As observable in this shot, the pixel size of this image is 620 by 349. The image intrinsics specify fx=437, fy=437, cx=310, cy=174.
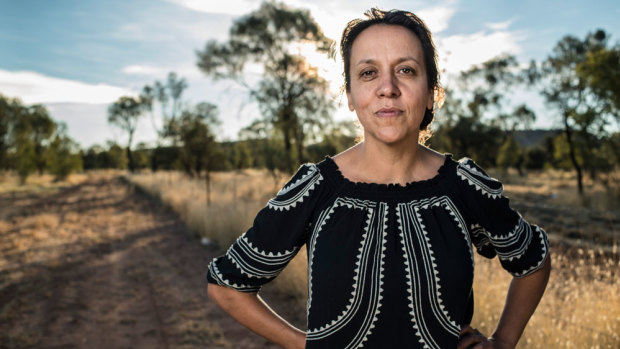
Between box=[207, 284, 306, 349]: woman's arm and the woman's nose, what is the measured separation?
2.63 feet

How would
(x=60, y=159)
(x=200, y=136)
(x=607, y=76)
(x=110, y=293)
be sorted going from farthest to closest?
(x=60, y=159), (x=200, y=136), (x=607, y=76), (x=110, y=293)

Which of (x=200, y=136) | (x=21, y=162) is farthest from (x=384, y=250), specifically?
(x=21, y=162)

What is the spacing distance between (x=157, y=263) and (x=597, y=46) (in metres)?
19.6

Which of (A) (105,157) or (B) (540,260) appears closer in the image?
(B) (540,260)

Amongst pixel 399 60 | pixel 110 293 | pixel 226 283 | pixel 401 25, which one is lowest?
pixel 110 293

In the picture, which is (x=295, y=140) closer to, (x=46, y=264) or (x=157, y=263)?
(x=157, y=263)

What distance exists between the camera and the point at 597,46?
1853 centimetres

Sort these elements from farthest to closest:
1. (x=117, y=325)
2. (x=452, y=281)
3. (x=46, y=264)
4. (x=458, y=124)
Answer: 1. (x=458, y=124)
2. (x=46, y=264)
3. (x=117, y=325)
4. (x=452, y=281)

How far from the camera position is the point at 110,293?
20.9ft

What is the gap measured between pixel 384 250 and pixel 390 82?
0.53 metres

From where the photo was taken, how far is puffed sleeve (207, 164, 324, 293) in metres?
1.42

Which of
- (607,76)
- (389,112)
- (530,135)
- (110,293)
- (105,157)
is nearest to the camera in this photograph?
(389,112)

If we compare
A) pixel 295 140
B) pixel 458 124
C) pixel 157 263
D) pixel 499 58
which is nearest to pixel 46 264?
pixel 157 263

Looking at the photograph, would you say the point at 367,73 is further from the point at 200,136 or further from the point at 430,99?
the point at 200,136
